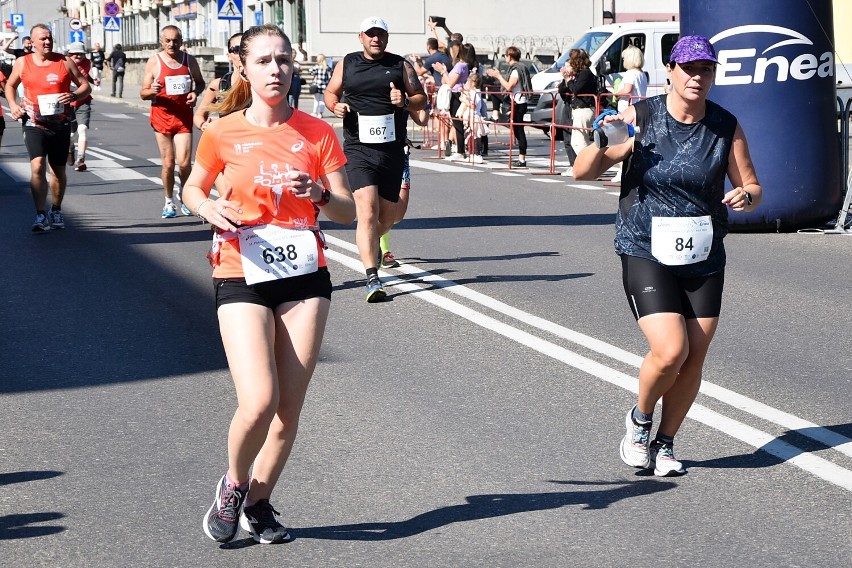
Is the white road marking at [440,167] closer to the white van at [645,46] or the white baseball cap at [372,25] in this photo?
the white van at [645,46]

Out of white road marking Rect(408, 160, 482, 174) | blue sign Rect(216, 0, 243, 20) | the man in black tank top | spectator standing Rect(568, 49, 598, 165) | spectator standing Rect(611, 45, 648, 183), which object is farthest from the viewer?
blue sign Rect(216, 0, 243, 20)

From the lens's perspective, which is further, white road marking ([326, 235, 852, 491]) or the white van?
the white van

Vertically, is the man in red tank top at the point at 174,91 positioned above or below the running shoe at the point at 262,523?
above

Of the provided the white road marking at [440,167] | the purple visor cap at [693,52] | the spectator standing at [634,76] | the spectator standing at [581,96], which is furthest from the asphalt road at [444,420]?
the white road marking at [440,167]

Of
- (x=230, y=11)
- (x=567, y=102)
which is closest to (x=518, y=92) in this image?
(x=567, y=102)

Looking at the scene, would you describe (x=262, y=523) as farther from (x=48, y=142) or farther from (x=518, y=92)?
(x=518, y=92)

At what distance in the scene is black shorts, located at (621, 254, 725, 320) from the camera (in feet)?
17.9

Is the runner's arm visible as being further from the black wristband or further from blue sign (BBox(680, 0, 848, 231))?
the black wristband

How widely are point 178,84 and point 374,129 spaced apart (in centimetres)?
452

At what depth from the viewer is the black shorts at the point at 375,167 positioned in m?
9.98

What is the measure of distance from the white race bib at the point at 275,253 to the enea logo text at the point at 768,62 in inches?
369

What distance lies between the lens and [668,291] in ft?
17.9

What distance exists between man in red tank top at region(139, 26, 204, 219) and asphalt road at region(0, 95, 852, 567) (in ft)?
6.46

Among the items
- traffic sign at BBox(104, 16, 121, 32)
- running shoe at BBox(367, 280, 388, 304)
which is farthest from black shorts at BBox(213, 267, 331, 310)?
traffic sign at BBox(104, 16, 121, 32)
